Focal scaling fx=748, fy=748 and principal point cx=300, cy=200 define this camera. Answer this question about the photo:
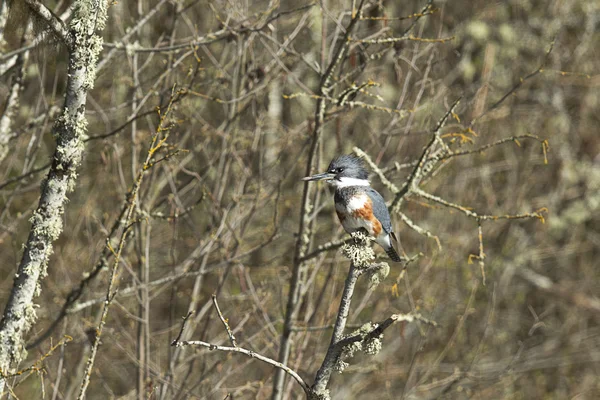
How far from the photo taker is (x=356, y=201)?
381cm

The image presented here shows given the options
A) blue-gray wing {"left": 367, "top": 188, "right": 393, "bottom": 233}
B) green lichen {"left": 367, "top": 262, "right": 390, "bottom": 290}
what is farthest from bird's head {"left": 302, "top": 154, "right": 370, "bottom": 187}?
green lichen {"left": 367, "top": 262, "right": 390, "bottom": 290}

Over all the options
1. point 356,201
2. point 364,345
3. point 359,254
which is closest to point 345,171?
point 356,201

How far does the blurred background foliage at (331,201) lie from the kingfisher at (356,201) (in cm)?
64

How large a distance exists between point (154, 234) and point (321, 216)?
5.45 feet

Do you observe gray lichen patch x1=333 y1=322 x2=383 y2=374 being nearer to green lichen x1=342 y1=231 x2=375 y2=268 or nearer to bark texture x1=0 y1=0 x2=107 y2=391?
green lichen x1=342 y1=231 x2=375 y2=268

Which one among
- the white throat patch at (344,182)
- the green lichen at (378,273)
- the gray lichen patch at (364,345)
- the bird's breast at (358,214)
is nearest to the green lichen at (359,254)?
the green lichen at (378,273)

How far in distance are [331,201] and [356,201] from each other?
8.27 feet

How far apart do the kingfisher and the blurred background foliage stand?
2.10 ft

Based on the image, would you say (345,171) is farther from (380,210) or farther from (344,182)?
(380,210)

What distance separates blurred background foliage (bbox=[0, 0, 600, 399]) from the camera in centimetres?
495

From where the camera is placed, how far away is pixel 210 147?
233 inches

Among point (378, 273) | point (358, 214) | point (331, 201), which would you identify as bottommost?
point (378, 273)

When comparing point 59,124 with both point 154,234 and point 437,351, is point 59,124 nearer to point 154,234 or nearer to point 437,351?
point 154,234

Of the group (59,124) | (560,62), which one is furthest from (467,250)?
(59,124)
